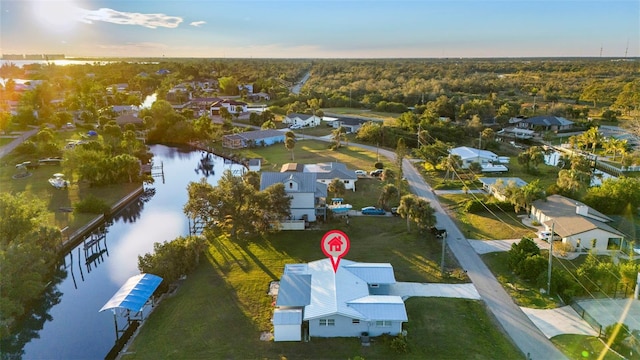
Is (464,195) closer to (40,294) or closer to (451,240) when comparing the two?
(451,240)

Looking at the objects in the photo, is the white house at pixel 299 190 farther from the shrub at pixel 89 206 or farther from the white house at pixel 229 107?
the white house at pixel 229 107

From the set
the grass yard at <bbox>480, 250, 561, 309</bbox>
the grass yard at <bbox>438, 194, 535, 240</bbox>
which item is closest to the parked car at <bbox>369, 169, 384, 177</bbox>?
the grass yard at <bbox>438, 194, 535, 240</bbox>

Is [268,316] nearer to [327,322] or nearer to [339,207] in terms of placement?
[327,322]

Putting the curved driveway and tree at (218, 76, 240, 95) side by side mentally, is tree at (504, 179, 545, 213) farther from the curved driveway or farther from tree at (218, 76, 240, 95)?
tree at (218, 76, 240, 95)

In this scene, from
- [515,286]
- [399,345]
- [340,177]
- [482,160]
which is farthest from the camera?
[482,160]

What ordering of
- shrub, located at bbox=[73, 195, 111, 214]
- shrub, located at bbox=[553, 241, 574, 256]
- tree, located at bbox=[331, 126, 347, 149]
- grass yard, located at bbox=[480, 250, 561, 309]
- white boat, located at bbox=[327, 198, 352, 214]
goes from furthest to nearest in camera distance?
tree, located at bbox=[331, 126, 347, 149] → shrub, located at bbox=[73, 195, 111, 214] → white boat, located at bbox=[327, 198, 352, 214] → shrub, located at bbox=[553, 241, 574, 256] → grass yard, located at bbox=[480, 250, 561, 309]

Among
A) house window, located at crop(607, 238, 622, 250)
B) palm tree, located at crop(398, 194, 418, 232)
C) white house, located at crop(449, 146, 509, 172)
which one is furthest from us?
white house, located at crop(449, 146, 509, 172)

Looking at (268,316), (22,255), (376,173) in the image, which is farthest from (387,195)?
(22,255)
